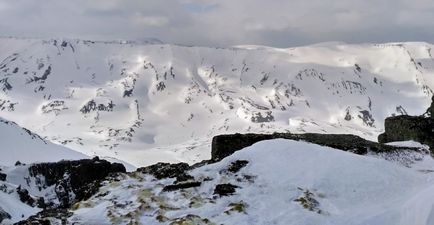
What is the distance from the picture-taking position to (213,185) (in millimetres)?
23609

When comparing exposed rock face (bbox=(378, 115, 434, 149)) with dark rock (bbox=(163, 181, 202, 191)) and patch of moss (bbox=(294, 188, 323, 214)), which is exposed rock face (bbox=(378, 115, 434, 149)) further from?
dark rock (bbox=(163, 181, 202, 191))

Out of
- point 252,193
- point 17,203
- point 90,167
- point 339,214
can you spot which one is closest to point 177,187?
point 252,193

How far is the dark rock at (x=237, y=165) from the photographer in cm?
2492

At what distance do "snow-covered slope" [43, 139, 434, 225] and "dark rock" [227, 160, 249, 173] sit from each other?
0.09 metres

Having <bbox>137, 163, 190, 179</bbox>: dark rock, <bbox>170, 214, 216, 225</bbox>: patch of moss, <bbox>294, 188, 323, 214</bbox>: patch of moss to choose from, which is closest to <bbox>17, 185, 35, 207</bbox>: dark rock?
<bbox>137, 163, 190, 179</bbox>: dark rock

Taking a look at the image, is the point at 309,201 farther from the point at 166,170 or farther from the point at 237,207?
the point at 166,170

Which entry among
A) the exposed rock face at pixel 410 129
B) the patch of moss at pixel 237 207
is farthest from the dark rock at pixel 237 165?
the exposed rock face at pixel 410 129

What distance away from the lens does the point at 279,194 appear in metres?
22.1

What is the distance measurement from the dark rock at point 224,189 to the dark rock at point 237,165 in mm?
1760

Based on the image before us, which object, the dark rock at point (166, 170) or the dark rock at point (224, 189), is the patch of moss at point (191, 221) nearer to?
the dark rock at point (224, 189)

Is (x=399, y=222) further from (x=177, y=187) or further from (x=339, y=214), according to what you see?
(x=177, y=187)

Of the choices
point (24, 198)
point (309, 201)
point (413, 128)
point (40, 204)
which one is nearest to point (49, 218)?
point (309, 201)

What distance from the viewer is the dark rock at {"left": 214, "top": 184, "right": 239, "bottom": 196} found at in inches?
888

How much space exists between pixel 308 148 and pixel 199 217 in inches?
271
